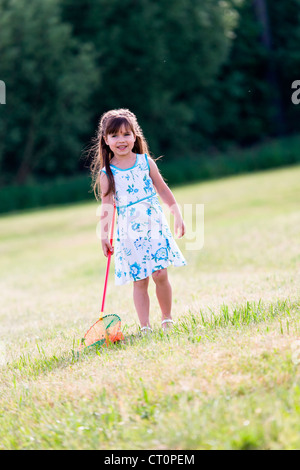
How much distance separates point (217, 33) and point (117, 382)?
34.7 metres

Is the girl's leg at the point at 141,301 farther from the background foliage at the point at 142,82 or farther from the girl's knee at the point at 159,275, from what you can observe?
the background foliage at the point at 142,82

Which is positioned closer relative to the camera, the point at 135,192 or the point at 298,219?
the point at 135,192

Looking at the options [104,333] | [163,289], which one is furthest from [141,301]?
[104,333]

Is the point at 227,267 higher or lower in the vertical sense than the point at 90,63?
lower

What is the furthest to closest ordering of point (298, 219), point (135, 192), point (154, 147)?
1. point (154, 147)
2. point (298, 219)
3. point (135, 192)

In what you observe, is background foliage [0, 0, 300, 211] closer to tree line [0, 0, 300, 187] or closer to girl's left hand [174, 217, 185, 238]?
tree line [0, 0, 300, 187]

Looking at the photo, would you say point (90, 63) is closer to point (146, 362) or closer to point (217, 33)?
point (217, 33)

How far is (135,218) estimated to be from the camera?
4.83m

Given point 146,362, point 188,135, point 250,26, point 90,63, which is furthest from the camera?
point 250,26

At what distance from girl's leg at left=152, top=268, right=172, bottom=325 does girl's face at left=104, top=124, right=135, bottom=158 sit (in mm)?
996

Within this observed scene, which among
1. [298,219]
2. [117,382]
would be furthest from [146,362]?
[298,219]

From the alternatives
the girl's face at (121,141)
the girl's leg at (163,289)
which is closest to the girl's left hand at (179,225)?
the girl's leg at (163,289)

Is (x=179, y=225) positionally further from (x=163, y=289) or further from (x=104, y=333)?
(x=104, y=333)

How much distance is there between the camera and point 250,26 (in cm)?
4159
